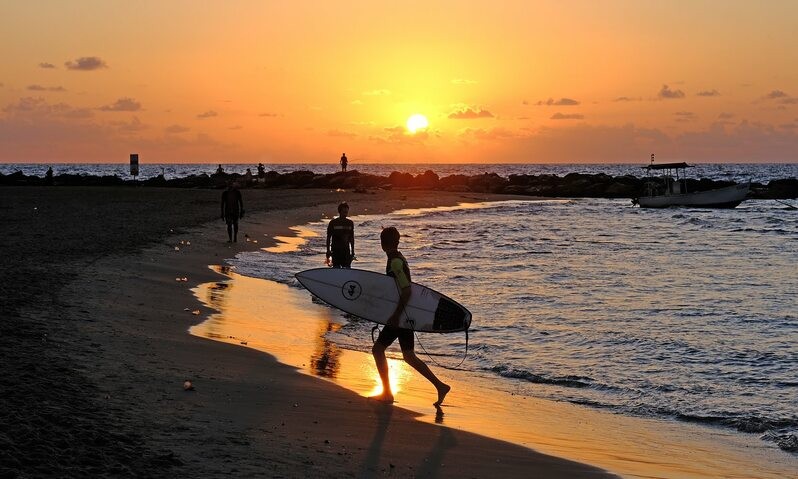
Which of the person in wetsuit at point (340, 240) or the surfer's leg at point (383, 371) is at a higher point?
the person in wetsuit at point (340, 240)

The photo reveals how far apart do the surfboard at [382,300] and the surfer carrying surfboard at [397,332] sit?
0.38 ft

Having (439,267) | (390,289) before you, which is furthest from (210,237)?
(390,289)

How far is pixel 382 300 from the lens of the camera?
1054 cm

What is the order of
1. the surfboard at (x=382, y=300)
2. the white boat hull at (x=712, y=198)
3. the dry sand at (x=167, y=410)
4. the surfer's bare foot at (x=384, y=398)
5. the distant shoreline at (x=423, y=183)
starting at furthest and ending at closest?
the distant shoreline at (x=423, y=183)
the white boat hull at (x=712, y=198)
the surfboard at (x=382, y=300)
the surfer's bare foot at (x=384, y=398)
the dry sand at (x=167, y=410)

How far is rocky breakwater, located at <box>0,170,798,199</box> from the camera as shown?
7138 cm

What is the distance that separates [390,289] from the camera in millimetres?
10484

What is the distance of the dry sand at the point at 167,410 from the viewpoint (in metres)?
5.98

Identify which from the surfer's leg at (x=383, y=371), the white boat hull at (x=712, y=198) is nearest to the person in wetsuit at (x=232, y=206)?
the surfer's leg at (x=383, y=371)

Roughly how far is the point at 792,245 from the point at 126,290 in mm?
27461

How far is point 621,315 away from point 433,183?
7131 cm

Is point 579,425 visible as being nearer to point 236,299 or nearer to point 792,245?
point 236,299

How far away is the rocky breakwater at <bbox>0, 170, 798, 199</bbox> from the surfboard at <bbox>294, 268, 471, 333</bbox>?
58949 millimetres

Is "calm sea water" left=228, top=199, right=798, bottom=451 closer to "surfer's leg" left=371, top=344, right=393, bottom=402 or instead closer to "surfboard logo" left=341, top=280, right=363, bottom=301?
"surfboard logo" left=341, top=280, right=363, bottom=301

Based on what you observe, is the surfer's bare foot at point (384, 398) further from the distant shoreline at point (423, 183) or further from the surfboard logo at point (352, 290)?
the distant shoreline at point (423, 183)
